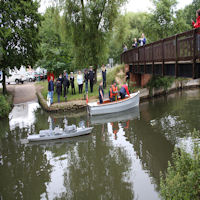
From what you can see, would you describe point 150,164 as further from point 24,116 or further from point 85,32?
point 85,32

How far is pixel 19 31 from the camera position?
22.9 m

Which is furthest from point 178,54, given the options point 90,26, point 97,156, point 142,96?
point 90,26

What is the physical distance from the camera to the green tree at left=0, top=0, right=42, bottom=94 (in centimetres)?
2233

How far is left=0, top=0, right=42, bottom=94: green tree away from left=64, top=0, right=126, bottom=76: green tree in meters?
3.43

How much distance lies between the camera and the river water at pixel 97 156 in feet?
26.9

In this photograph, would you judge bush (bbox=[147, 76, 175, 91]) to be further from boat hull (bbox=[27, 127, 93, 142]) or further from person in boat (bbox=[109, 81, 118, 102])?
boat hull (bbox=[27, 127, 93, 142])

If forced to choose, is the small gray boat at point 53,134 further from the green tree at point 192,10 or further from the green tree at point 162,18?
the green tree at point 192,10

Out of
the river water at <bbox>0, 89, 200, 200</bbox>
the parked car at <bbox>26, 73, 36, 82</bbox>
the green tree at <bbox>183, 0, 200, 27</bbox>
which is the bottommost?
the river water at <bbox>0, 89, 200, 200</bbox>

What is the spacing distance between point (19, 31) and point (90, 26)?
249 inches

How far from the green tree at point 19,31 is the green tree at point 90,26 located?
343 cm

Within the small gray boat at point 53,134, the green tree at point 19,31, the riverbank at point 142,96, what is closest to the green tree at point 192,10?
the riverbank at point 142,96

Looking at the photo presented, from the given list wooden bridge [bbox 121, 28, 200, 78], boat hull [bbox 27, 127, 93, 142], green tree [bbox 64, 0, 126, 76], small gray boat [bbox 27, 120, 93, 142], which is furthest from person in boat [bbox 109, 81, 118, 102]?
green tree [bbox 64, 0, 126, 76]

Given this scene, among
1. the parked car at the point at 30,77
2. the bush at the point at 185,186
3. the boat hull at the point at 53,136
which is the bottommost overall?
the boat hull at the point at 53,136

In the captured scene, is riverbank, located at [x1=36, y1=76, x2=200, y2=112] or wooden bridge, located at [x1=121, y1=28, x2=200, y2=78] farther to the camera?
riverbank, located at [x1=36, y1=76, x2=200, y2=112]
